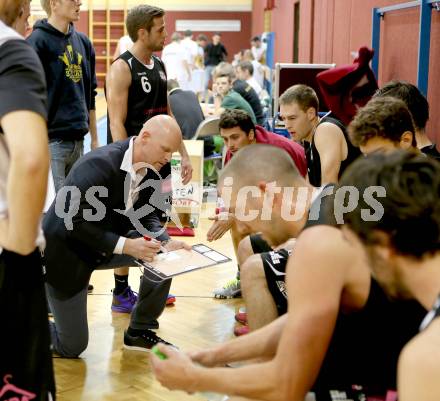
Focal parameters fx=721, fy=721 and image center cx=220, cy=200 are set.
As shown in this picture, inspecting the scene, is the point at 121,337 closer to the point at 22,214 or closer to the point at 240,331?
the point at 240,331

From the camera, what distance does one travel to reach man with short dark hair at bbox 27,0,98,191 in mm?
4480

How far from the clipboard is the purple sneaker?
926mm

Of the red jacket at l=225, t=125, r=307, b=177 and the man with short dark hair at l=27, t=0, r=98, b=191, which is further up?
the man with short dark hair at l=27, t=0, r=98, b=191

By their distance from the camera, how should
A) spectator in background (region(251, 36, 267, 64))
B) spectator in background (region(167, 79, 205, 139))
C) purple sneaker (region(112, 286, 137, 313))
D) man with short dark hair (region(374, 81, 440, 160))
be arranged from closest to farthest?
man with short dark hair (region(374, 81, 440, 160)) → purple sneaker (region(112, 286, 137, 313)) → spectator in background (region(167, 79, 205, 139)) → spectator in background (region(251, 36, 267, 64))

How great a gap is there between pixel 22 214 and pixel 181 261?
184 cm

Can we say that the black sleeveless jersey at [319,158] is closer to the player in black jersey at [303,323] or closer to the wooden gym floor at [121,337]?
the wooden gym floor at [121,337]

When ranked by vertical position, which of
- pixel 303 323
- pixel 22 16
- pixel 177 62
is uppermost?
pixel 177 62

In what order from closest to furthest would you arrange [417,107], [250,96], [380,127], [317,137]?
[380,127] < [417,107] < [317,137] < [250,96]

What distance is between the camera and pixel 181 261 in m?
3.56

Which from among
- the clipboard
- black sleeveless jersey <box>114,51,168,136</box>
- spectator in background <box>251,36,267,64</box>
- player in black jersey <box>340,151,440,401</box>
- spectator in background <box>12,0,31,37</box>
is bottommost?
the clipboard

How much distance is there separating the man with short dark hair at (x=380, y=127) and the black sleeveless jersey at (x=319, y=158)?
3.35ft

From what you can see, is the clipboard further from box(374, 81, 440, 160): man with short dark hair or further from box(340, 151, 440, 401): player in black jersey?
box(340, 151, 440, 401): player in black jersey

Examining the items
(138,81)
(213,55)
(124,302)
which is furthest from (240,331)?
(213,55)

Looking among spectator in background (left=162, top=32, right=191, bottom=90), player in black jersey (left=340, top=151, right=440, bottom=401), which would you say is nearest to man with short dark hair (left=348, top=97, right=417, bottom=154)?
player in black jersey (left=340, top=151, right=440, bottom=401)
